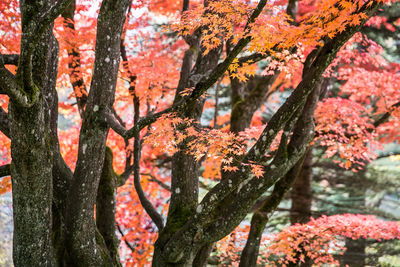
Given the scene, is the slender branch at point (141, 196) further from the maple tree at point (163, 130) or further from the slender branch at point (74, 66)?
the slender branch at point (74, 66)

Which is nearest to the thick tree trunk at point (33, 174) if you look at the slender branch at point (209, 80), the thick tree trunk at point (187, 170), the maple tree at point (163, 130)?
the maple tree at point (163, 130)

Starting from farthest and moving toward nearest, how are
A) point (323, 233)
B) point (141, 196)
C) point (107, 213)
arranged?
point (323, 233), point (141, 196), point (107, 213)

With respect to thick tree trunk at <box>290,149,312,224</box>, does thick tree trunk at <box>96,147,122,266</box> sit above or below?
below

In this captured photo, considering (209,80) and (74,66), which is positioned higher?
(74,66)

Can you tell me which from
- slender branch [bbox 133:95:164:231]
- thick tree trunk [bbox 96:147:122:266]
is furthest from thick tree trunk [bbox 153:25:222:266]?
thick tree trunk [bbox 96:147:122:266]

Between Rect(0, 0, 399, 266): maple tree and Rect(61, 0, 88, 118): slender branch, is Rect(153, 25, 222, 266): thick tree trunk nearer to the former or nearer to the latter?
Rect(0, 0, 399, 266): maple tree

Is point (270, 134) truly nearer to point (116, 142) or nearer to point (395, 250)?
point (116, 142)

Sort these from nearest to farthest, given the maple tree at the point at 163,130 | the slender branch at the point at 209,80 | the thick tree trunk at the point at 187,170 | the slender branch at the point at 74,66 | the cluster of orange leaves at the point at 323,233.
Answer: the slender branch at the point at 209,80 → the maple tree at the point at 163,130 → the thick tree trunk at the point at 187,170 → the slender branch at the point at 74,66 → the cluster of orange leaves at the point at 323,233

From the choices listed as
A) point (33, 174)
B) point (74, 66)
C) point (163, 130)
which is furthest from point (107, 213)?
point (74, 66)

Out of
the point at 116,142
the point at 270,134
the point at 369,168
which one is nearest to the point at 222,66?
the point at 270,134

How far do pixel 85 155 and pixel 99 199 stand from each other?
56.6 inches

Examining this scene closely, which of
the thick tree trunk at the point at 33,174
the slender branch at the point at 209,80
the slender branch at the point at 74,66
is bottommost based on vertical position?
the thick tree trunk at the point at 33,174

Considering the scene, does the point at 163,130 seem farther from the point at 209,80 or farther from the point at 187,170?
the point at 187,170

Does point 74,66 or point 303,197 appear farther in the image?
point 303,197
